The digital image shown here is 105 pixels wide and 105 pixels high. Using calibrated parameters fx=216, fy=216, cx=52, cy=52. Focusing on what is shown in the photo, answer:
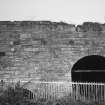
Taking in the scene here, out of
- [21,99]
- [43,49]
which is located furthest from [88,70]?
[21,99]

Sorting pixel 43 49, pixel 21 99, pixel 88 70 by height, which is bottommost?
pixel 21 99

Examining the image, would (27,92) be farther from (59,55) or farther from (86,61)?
(86,61)

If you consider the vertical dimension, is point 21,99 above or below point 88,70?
below

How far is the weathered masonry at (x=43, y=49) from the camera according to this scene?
28.4 feet

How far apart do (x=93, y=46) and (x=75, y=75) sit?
2990mm

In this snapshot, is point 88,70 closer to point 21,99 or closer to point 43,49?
point 43,49

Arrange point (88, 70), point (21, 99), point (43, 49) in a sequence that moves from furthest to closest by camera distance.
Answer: point (88, 70) < point (43, 49) < point (21, 99)

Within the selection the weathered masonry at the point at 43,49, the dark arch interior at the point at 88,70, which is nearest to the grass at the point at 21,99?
the weathered masonry at the point at 43,49

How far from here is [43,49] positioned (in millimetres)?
8719

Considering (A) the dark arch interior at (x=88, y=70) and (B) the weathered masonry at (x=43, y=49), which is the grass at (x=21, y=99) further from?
(A) the dark arch interior at (x=88, y=70)

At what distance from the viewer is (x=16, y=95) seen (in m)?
7.66

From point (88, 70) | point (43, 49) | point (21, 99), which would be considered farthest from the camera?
point (88, 70)

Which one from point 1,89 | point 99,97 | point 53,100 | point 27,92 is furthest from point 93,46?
point 1,89

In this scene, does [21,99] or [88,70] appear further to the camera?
[88,70]
